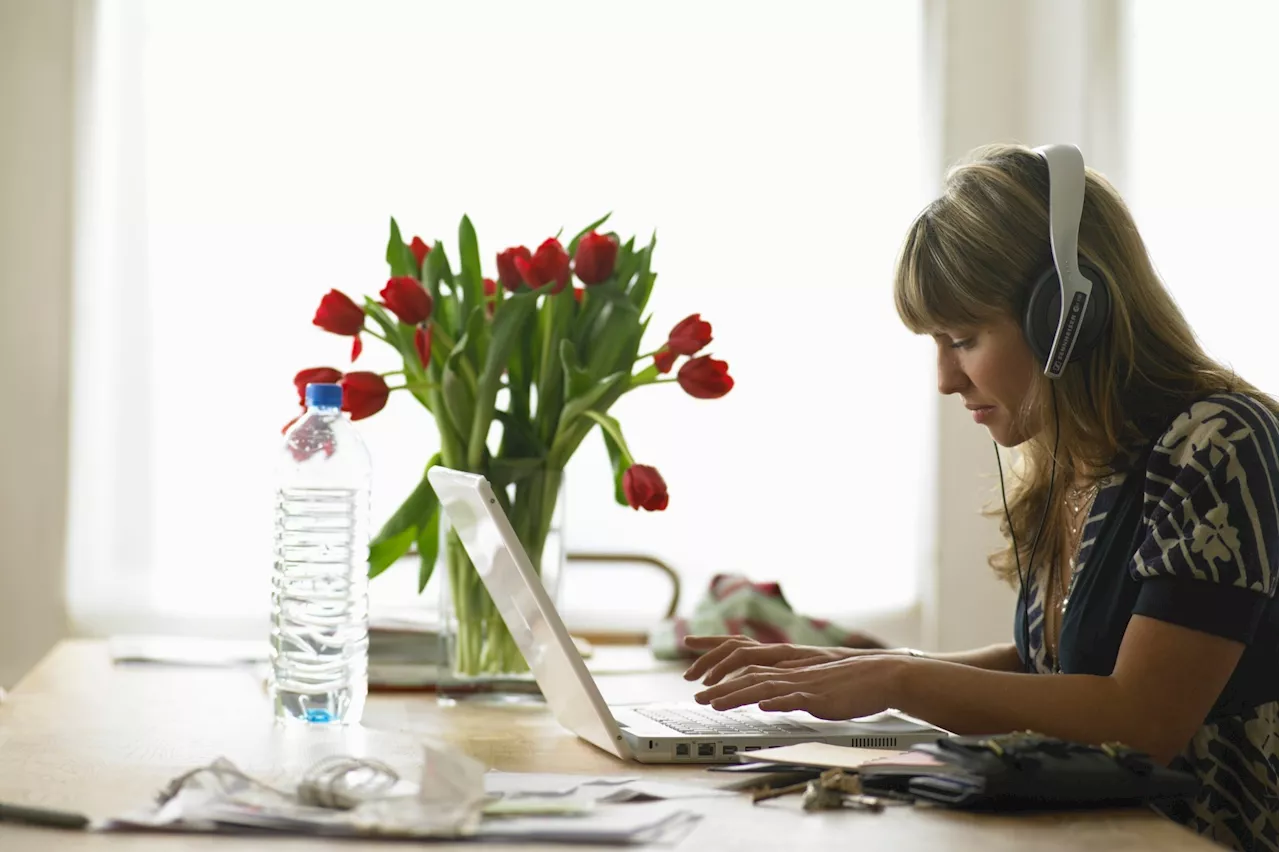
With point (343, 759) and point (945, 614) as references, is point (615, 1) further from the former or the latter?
point (343, 759)

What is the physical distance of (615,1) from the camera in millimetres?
2793

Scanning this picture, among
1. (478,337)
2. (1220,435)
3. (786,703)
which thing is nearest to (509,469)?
(478,337)

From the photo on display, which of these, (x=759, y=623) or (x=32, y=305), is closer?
(x=759, y=623)

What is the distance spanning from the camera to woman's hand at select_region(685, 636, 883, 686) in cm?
108

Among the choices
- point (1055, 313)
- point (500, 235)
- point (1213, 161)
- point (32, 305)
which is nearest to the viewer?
point (1055, 313)

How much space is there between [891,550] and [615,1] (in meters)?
1.35

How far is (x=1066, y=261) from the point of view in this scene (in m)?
1.16

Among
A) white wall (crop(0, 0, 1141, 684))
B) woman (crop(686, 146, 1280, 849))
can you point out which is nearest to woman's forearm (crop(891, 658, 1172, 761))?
woman (crop(686, 146, 1280, 849))

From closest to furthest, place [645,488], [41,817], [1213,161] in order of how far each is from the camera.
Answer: [41,817] < [645,488] < [1213,161]

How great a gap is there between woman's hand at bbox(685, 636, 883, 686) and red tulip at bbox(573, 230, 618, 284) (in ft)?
1.46

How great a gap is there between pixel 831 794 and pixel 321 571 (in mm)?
662

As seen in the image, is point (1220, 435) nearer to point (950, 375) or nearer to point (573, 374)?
point (950, 375)

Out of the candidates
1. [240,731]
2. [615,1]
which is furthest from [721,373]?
[615,1]

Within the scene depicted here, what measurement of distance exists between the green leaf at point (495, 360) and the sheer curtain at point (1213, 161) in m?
1.51
